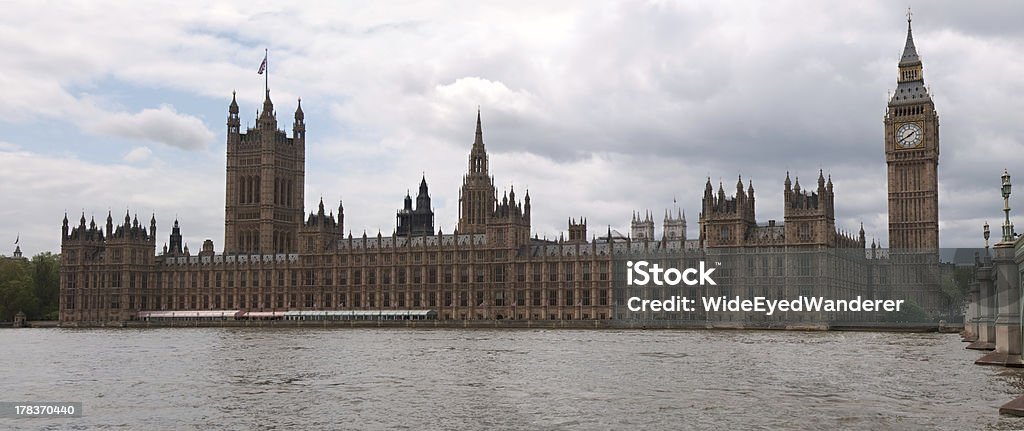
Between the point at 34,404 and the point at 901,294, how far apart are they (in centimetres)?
12456

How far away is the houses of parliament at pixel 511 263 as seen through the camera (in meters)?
142

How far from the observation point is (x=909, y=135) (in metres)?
156

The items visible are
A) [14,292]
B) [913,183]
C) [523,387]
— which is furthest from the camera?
[14,292]

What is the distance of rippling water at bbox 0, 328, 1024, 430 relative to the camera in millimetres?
39219

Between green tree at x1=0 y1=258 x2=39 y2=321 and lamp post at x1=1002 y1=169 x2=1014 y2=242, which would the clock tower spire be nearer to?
lamp post at x1=1002 y1=169 x2=1014 y2=242

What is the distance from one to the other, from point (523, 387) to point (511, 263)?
107 metres

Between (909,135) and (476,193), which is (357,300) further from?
(909,135)

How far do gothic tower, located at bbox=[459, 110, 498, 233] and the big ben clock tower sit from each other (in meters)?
66.0

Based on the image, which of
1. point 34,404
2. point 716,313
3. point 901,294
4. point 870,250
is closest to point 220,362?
point 34,404

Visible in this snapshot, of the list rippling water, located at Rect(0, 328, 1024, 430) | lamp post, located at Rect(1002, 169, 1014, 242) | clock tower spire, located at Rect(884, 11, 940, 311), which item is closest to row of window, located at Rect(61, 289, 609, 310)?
clock tower spire, located at Rect(884, 11, 940, 311)

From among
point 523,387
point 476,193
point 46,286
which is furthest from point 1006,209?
point 46,286

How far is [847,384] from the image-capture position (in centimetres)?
5138

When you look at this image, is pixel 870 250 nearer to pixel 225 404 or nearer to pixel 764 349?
pixel 764 349

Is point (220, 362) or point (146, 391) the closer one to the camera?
point (146, 391)
